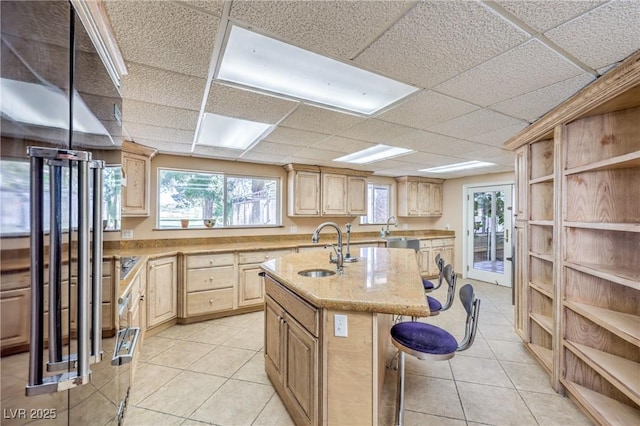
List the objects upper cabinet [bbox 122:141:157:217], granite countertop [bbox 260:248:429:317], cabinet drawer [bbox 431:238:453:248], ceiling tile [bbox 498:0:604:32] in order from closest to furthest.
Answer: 1. ceiling tile [bbox 498:0:604:32]
2. granite countertop [bbox 260:248:429:317]
3. upper cabinet [bbox 122:141:157:217]
4. cabinet drawer [bbox 431:238:453:248]

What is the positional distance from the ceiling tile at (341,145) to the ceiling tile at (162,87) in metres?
1.51

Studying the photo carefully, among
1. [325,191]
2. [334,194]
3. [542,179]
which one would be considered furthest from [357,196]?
[542,179]

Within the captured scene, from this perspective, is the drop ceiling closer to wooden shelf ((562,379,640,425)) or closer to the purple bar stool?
the purple bar stool

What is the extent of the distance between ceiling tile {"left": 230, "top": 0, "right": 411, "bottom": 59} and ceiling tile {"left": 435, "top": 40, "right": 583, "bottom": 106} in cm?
75

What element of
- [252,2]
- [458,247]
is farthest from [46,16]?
[458,247]

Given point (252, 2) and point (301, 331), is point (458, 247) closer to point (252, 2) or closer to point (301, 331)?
point (301, 331)

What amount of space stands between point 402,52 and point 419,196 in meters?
5.15

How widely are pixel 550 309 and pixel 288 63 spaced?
3194mm

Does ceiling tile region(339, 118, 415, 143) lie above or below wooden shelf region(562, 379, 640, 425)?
above

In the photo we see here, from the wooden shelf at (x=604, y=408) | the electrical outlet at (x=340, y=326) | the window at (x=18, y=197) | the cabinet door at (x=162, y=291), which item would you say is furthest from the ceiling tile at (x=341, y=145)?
the wooden shelf at (x=604, y=408)

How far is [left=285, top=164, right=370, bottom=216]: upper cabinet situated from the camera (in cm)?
469

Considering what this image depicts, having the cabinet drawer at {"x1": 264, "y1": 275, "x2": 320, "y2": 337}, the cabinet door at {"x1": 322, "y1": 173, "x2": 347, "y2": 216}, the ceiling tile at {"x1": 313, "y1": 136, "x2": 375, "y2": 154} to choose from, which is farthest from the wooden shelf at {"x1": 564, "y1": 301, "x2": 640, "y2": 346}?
the cabinet door at {"x1": 322, "y1": 173, "x2": 347, "y2": 216}

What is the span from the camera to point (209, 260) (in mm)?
3643

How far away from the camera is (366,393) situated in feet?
4.86
